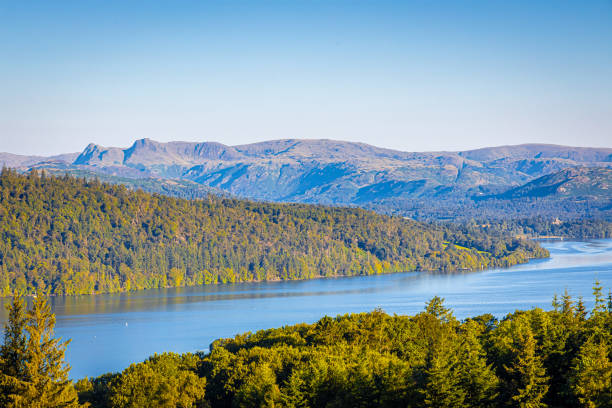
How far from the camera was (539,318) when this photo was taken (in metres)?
50.8

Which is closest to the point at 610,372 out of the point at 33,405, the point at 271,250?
the point at 33,405

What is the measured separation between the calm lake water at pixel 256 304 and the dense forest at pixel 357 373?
29.3 metres

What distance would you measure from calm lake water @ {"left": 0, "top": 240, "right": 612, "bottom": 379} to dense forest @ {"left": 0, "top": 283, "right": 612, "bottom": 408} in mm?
29350

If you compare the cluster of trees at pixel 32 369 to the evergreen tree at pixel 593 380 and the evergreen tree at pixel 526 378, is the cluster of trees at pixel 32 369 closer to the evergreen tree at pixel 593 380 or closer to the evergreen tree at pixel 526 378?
the evergreen tree at pixel 526 378

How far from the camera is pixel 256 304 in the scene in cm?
12762

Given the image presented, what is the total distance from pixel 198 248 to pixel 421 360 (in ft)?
484

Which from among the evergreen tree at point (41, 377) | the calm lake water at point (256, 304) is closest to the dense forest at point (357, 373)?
the evergreen tree at point (41, 377)

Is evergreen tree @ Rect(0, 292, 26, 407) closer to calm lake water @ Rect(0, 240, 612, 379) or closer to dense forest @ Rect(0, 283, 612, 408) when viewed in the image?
dense forest @ Rect(0, 283, 612, 408)

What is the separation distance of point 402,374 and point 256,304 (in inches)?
3562

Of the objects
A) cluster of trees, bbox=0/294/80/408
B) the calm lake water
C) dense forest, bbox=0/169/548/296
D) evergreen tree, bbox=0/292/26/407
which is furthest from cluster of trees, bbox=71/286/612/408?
dense forest, bbox=0/169/548/296

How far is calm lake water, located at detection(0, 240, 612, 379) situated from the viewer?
88.1 meters

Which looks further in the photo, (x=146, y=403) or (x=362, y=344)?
(x=362, y=344)

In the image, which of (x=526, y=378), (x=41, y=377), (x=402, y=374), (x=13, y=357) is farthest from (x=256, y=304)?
(x=41, y=377)

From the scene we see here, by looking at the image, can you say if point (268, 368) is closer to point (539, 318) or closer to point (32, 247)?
point (539, 318)
